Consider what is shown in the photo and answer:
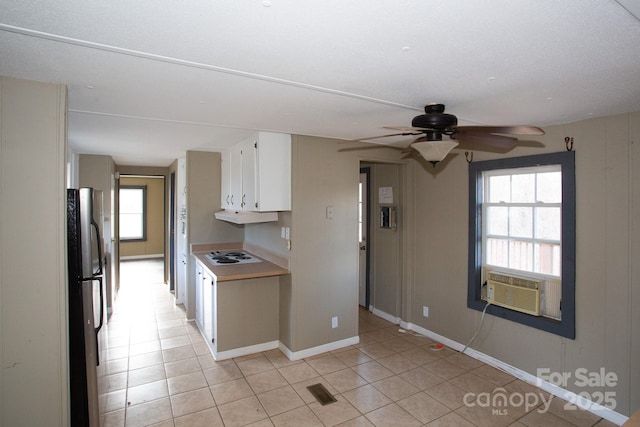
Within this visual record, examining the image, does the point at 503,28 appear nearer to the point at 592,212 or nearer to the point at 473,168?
the point at 592,212

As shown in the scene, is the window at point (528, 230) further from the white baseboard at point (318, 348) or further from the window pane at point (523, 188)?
the white baseboard at point (318, 348)

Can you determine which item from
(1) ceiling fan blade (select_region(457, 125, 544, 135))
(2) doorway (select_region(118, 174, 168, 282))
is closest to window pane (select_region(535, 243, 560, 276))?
(1) ceiling fan blade (select_region(457, 125, 544, 135))

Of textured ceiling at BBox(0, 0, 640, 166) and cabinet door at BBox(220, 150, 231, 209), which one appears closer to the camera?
textured ceiling at BBox(0, 0, 640, 166)

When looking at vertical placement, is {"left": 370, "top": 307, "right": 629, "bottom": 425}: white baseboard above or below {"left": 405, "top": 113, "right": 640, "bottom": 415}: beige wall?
below

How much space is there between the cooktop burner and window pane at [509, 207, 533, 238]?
9.16 feet

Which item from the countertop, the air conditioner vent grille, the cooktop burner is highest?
the cooktop burner

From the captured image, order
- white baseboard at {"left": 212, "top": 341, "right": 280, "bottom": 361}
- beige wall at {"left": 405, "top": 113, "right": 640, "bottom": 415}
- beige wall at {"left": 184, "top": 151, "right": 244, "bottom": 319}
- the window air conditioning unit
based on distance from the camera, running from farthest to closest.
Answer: beige wall at {"left": 184, "top": 151, "right": 244, "bottom": 319} < white baseboard at {"left": 212, "top": 341, "right": 280, "bottom": 361} < the window air conditioning unit < beige wall at {"left": 405, "top": 113, "right": 640, "bottom": 415}

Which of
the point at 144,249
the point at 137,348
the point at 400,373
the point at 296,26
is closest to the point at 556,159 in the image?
the point at 400,373

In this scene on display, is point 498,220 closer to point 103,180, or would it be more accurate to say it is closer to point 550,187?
point 550,187

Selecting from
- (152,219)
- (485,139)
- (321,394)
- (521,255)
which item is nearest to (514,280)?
(521,255)

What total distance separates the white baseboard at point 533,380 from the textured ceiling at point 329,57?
2.27 metres

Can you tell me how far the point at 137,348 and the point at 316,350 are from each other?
2013 millimetres

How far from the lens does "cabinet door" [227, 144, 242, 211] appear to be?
4070 millimetres

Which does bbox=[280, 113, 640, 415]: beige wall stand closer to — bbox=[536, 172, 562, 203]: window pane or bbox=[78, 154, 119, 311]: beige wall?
bbox=[536, 172, 562, 203]: window pane
